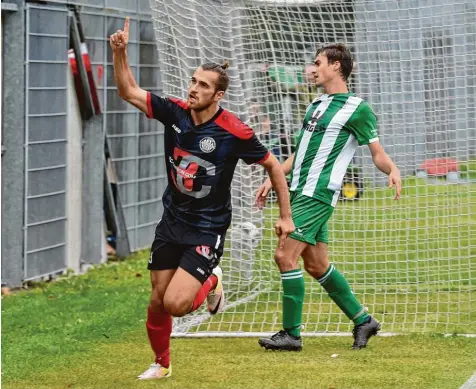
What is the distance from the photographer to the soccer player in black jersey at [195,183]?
695cm

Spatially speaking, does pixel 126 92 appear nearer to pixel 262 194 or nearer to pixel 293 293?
pixel 262 194

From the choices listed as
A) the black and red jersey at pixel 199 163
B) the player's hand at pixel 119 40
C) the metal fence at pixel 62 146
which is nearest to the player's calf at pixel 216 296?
the black and red jersey at pixel 199 163

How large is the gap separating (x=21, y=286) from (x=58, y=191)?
1216mm

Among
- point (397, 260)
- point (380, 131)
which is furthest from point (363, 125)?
point (380, 131)

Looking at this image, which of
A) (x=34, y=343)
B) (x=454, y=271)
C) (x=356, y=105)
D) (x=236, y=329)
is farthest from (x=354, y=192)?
(x=34, y=343)

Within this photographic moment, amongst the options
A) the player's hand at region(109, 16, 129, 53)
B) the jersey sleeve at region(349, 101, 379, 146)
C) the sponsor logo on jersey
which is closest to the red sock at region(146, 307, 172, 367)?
the sponsor logo on jersey

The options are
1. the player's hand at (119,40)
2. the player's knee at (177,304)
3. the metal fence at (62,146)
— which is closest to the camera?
the player's hand at (119,40)

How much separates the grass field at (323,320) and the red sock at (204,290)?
48 centimetres

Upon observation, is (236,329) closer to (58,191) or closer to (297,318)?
(297,318)

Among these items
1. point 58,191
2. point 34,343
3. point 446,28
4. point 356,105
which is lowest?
point 34,343

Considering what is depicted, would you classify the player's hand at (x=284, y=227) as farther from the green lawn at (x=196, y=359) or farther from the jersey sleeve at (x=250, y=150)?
the green lawn at (x=196, y=359)

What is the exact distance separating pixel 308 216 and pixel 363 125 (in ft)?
2.43

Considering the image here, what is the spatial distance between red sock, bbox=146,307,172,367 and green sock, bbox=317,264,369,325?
1.58 m

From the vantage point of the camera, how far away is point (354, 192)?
1091 centimetres
